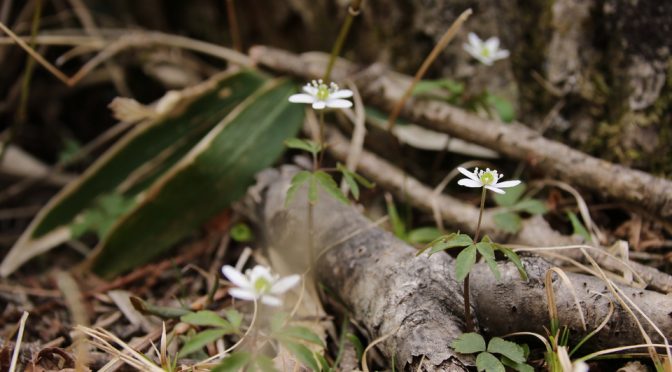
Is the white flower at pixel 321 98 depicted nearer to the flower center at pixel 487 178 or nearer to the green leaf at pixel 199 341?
the flower center at pixel 487 178

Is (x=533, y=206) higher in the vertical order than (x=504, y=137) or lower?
lower

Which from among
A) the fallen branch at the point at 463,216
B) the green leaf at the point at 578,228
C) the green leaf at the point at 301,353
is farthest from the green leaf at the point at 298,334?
the green leaf at the point at 578,228

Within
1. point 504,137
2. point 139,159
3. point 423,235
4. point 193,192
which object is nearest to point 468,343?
point 423,235

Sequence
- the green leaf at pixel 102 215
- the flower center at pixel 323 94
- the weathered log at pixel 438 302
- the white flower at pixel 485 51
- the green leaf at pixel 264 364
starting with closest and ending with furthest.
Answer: the green leaf at pixel 264 364
the weathered log at pixel 438 302
the flower center at pixel 323 94
the white flower at pixel 485 51
the green leaf at pixel 102 215

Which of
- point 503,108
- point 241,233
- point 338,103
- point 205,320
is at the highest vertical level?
point 338,103

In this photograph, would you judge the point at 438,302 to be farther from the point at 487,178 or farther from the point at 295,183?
the point at 295,183

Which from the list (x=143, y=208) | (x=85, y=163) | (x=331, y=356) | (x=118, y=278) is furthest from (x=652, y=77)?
(x=85, y=163)

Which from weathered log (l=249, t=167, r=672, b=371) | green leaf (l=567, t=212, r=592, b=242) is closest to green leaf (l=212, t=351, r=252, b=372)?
weathered log (l=249, t=167, r=672, b=371)
